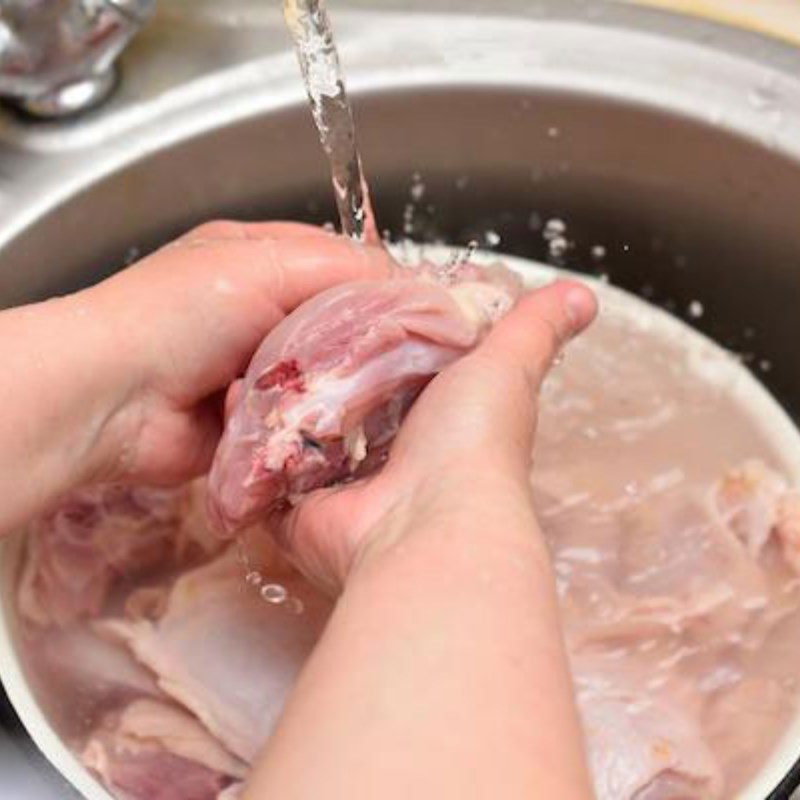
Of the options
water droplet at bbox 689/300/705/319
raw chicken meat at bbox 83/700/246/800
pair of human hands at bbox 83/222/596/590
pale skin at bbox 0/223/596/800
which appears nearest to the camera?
pale skin at bbox 0/223/596/800

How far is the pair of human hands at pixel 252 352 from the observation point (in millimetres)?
527

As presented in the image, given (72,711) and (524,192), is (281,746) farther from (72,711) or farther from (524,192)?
(524,192)

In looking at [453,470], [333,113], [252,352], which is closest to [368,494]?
[453,470]

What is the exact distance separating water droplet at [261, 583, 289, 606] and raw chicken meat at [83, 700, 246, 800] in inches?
2.8

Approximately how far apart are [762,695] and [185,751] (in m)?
0.29

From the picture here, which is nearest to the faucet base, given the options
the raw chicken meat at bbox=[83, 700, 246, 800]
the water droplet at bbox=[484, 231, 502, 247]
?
the water droplet at bbox=[484, 231, 502, 247]

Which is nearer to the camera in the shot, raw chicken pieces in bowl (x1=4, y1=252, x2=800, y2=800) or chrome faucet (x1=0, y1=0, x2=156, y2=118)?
raw chicken pieces in bowl (x1=4, y1=252, x2=800, y2=800)

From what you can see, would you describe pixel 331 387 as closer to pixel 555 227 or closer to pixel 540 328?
pixel 540 328

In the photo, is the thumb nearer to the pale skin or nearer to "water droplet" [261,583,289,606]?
the pale skin

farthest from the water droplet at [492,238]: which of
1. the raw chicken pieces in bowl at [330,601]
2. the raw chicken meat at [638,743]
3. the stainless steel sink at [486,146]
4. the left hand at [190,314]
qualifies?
the raw chicken meat at [638,743]

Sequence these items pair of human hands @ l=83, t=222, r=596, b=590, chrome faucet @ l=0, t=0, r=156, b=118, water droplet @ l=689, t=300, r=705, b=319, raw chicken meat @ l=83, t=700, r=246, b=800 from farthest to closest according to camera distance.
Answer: water droplet @ l=689, t=300, r=705, b=319
chrome faucet @ l=0, t=0, r=156, b=118
raw chicken meat @ l=83, t=700, r=246, b=800
pair of human hands @ l=83, t=222, r=596, b=590

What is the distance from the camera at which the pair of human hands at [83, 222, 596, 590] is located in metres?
0.53

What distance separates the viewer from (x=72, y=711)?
67cm

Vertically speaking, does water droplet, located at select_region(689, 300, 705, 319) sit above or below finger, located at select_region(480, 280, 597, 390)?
above
